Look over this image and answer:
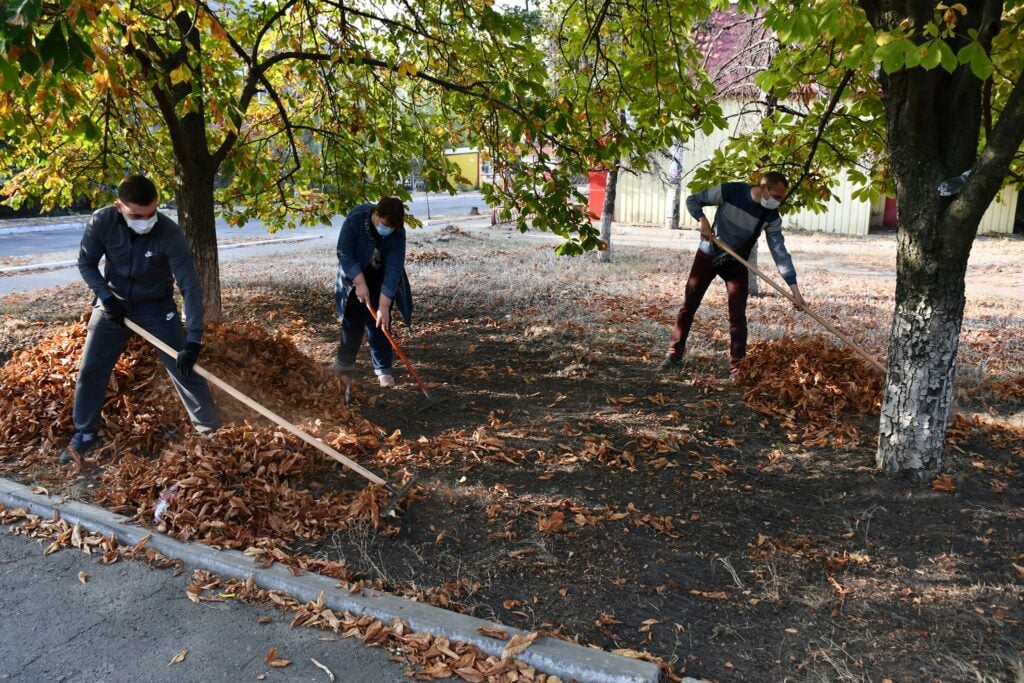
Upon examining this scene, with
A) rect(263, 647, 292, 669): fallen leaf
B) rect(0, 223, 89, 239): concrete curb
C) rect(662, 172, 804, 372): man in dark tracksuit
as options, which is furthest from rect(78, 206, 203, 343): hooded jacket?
rect(0, 223, 89, 239): concrete curb

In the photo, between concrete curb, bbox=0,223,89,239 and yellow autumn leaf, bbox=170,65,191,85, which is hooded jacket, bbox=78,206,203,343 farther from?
concrete curb, bbox=0,223,89,239

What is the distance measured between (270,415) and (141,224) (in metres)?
1.47

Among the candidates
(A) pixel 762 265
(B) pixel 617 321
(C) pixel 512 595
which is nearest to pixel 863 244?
(A) pixel 762 265

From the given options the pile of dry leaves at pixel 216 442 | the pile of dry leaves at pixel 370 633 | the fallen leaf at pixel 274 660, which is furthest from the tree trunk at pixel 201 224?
the fallen leaf at pixel 274 660

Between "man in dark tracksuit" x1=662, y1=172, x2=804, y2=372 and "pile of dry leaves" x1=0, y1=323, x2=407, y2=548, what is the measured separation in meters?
3.23

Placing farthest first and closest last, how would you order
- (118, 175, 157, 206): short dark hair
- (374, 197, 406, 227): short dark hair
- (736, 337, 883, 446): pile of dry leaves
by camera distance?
(374, 197, 406, 227): short dark hair, (736, 337, 883, 446): pile of dry leaves, (118, 175, 157, 206): short dark hair

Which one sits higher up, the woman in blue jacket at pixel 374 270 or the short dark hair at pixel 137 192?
the short dark hair at pixel 137 192

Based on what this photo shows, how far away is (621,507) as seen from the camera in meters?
4.33

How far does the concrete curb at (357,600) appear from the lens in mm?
2955

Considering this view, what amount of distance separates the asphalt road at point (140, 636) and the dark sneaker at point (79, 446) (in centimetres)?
118

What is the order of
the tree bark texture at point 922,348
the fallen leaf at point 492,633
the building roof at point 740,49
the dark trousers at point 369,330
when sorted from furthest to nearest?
the building roof at point 740,49, the dark trousers at point 369,330, the tree bark texture at point 922,348, the fallen leaf at point 492,633

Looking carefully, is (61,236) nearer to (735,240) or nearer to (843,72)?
(735,240)

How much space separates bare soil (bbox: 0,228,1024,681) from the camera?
10.7 feet

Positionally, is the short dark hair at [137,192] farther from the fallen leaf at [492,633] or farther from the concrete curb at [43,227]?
the concrete curb at [43,227]
